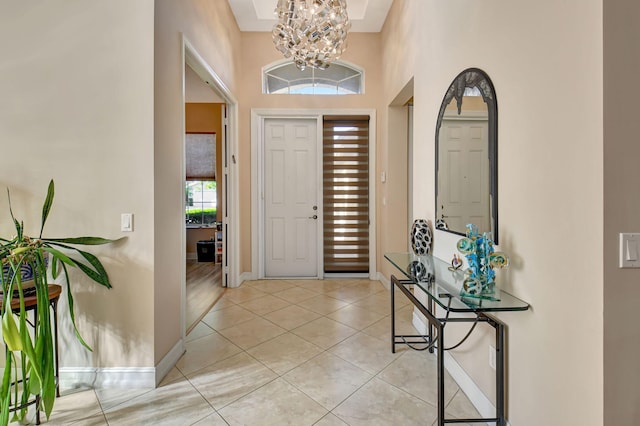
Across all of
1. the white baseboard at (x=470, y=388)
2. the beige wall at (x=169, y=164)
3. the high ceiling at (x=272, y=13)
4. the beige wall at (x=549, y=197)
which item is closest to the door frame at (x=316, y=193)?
the high ceiling at (x=272, y=13)

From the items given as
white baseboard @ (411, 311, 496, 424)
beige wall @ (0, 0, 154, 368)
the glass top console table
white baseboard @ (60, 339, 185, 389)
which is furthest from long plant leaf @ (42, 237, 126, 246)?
white baseboard @ (411, 311, 496, 424)

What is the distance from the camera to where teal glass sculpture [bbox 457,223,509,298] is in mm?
1467

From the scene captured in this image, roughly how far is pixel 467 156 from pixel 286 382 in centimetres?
196

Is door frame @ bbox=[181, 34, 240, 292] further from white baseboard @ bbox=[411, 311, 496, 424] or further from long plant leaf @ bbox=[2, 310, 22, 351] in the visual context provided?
white baseboard @ bbox=[411, 311, 496, 424]

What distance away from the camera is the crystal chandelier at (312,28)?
2.52 meters

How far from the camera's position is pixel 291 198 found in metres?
4.50

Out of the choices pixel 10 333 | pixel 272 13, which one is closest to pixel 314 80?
pixel 272 13

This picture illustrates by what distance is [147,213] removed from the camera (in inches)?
77.7

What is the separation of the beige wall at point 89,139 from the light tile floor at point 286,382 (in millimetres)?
329

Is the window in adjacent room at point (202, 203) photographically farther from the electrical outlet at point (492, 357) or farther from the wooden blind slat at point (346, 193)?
the electrical outlet at point (492, 357)

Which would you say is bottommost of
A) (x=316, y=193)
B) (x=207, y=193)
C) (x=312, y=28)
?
(x=316, y=193)

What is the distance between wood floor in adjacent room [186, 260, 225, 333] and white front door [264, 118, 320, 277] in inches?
33.6

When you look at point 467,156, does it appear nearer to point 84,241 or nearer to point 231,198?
point 84,241

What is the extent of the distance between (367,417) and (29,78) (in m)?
3.05
